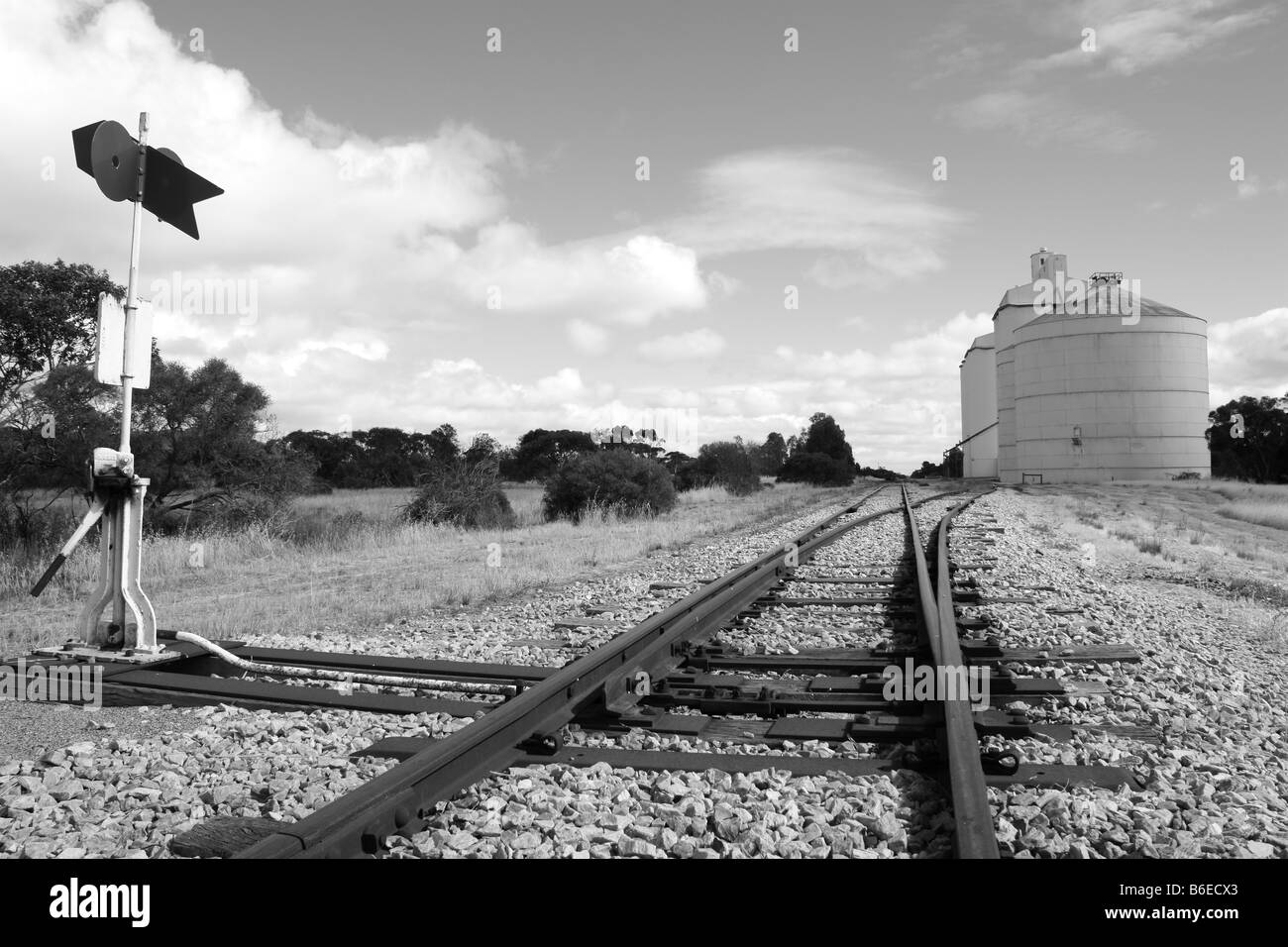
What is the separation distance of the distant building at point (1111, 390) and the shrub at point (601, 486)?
3470 centimetres

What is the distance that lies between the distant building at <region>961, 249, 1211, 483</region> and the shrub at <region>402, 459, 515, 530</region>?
131 feet

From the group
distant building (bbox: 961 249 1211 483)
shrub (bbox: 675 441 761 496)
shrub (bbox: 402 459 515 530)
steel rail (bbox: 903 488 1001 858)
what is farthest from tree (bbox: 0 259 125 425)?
distant building (bbox: 961 249 1211 483)

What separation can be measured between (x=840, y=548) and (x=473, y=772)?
10.6 meters

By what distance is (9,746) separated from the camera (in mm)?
4402

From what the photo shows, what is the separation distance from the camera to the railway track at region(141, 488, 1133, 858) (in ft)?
10.1

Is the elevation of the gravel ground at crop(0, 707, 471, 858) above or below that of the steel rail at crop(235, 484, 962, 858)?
below

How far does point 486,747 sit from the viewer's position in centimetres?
380

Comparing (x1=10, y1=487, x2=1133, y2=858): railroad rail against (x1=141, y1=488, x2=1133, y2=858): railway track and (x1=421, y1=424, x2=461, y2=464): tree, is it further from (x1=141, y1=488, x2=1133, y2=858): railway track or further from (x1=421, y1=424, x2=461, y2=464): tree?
(x1=421, y1=424, x2=461, y2=464): tree

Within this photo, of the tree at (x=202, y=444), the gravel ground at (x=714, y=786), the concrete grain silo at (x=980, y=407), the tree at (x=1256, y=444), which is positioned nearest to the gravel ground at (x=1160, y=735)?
the gravel ground at (x=714, y=786)

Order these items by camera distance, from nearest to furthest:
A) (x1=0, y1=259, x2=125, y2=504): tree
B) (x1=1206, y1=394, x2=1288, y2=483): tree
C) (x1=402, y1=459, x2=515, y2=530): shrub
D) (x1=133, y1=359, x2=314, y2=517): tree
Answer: (x1=0, y1=259, x2=125, y2=504): tree, (x1=133, y1=359, x2=314, y2=517): tree, (x1=402, y1=459, x2=515, y2=530): shrub, (x1=1206, y1=394, x2=1288, y2=483): tree

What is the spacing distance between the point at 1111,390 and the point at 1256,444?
1533 inches

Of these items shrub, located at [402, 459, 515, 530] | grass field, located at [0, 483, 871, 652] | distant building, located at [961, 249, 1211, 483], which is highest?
distant building, located at [961, 249, 1211, 483]

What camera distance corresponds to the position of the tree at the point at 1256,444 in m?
77.5

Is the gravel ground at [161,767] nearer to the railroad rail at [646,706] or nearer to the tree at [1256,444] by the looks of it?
the railroad rail at [646,706]
